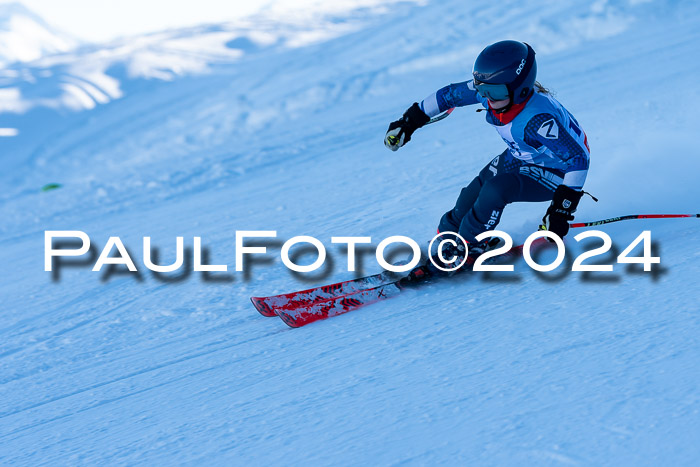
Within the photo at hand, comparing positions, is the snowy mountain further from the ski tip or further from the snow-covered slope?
the ski tip

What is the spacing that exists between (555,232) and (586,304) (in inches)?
16.4

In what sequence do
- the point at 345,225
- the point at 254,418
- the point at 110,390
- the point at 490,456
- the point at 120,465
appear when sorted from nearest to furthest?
the point at 490,456 < the point at 120,465 < the point at 254,418 < the point at 110,390 < the point at 345,225

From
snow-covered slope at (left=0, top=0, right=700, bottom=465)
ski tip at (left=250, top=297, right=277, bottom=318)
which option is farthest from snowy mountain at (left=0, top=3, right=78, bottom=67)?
ski tip at (left=250, top=297, right=277, bottom=318)

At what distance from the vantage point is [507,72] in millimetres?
2934

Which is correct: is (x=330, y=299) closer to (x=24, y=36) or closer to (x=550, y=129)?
(x=550, y=129)

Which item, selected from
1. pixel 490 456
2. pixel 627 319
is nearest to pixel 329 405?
pixel 490 456

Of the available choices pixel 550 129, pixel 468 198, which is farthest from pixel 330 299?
pixel 550 129

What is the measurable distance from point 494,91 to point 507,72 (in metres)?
0.11

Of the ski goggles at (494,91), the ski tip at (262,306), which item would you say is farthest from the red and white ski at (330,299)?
the ski goggles at (494,91)

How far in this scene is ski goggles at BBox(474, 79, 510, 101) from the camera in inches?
117

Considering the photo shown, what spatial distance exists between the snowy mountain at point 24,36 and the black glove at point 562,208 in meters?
49.8

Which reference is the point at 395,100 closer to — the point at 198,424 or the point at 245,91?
the point at 245,91

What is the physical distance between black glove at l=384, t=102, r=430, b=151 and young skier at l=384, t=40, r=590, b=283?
0.26 metres

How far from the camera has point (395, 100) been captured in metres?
10.7
